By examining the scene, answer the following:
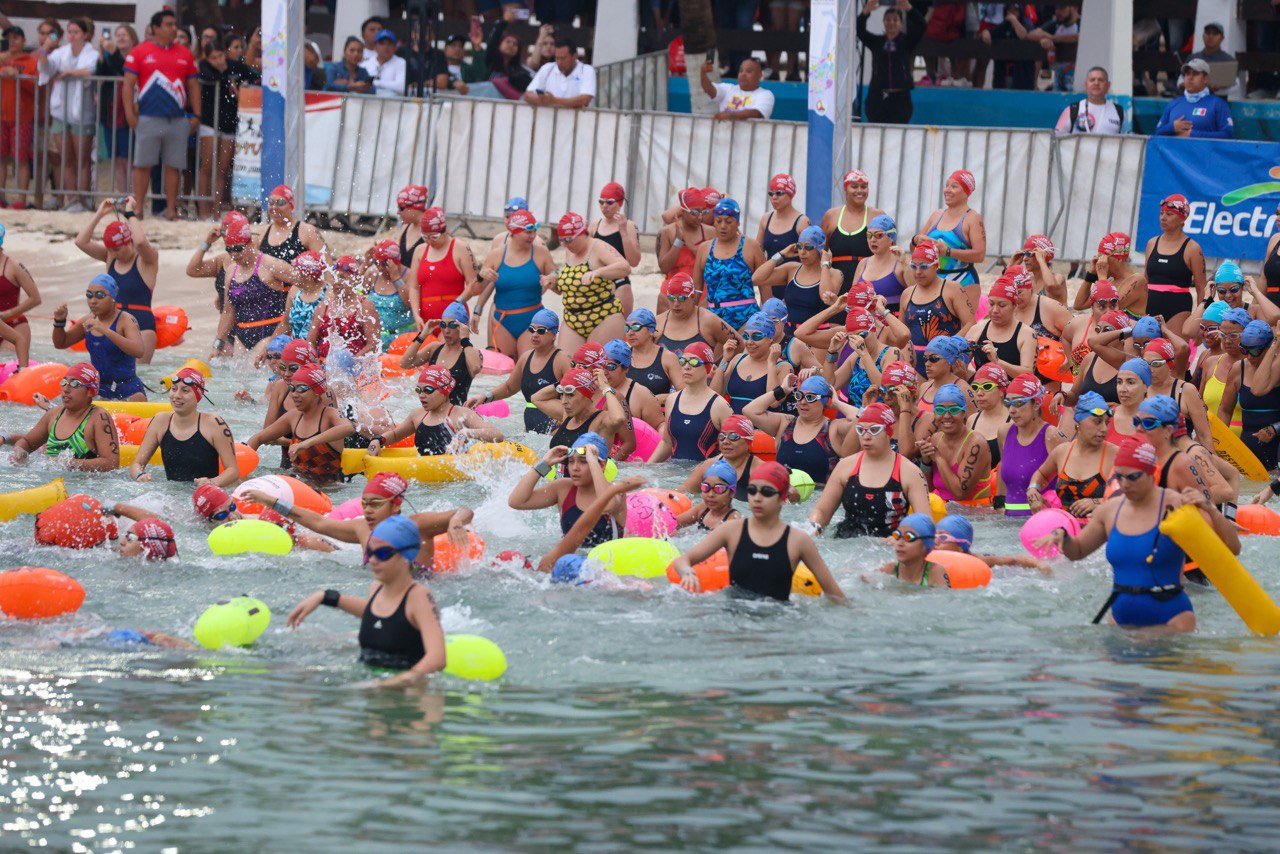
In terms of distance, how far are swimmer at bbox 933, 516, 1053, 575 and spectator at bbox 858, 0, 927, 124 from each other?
10.3 m

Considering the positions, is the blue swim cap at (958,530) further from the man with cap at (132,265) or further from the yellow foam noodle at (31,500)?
the man with cap at (132,265)

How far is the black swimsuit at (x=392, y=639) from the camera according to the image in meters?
9.16

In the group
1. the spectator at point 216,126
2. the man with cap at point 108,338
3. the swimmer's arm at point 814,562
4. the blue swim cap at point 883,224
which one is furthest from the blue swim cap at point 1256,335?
the spectator at point 216,126

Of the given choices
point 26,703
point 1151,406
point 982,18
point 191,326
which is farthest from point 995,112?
point 26,703

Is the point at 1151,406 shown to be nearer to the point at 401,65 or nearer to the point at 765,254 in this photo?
the point at 765,254

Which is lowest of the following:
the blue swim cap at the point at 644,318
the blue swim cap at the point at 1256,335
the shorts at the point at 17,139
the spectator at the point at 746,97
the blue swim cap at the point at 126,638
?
the blue swim cap at the point at 126,638

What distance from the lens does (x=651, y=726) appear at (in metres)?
8.61

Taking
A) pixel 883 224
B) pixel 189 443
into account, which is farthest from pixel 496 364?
pixel 189 443

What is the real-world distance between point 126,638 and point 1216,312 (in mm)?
8811

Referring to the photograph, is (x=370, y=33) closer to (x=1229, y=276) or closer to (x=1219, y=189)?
(x=1219, y=189)

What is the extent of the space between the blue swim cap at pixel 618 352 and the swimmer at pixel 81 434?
382cm

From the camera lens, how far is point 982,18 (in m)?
21.9

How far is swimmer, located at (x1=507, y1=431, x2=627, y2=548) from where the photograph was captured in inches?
448

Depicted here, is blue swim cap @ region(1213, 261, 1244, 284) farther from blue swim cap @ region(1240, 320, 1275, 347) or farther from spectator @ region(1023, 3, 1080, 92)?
spectator @ region(1023, 3, 1080, 92)
